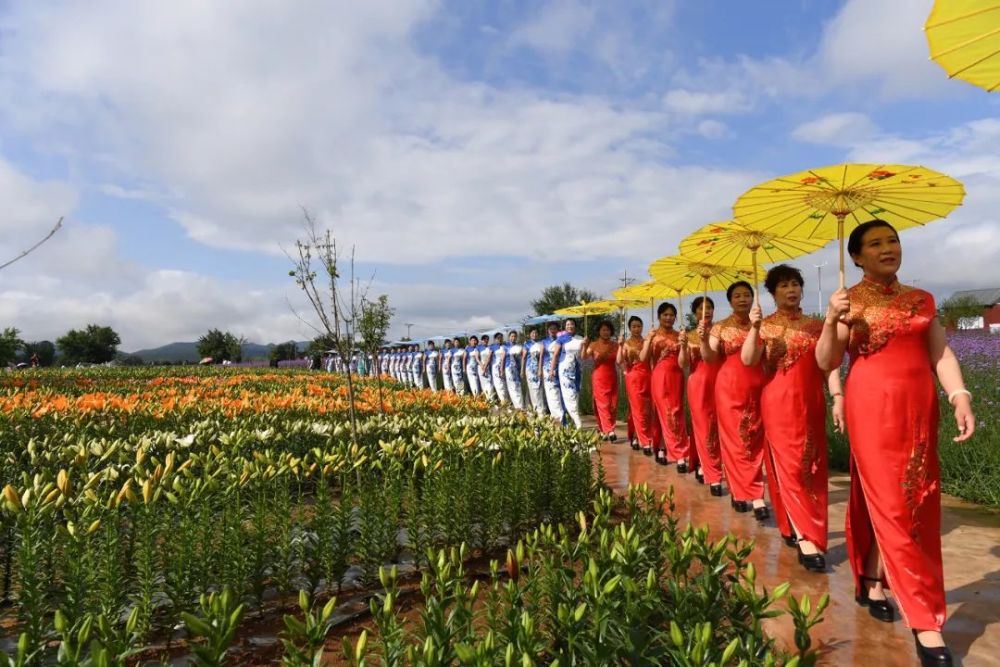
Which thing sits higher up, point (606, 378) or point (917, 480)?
point (606, 378)

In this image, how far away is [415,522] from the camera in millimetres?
3912

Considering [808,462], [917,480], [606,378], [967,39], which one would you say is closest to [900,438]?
[917,480]

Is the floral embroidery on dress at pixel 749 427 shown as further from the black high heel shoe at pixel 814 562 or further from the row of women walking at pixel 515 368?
the row of women walking at pixel 515 368

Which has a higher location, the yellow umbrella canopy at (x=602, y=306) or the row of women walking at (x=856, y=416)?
the yellow umbrella canopy at (x=602, y=306)

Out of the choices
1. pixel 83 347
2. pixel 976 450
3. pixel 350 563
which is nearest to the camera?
pixel 350 563

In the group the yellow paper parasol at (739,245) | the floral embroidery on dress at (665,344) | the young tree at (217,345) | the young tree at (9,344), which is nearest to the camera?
the yellow paper parasol at (739,245)

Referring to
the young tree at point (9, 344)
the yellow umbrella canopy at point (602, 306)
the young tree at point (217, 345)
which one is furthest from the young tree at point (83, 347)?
the yellow umbrella canopy at point (602, 306)

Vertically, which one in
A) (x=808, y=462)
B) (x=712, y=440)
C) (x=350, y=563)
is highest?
(x=808, y=462)

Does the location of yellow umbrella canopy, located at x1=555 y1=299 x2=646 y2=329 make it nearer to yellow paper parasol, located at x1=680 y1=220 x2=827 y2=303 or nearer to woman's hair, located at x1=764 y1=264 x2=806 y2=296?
yellow paper parasol, located at x1=680 y1=220 x2=827 y2=303

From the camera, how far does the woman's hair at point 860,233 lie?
3.47m

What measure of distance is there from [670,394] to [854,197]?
4.08 meters

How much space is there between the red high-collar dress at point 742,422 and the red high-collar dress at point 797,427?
613 millimetres

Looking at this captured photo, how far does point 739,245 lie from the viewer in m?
5.54

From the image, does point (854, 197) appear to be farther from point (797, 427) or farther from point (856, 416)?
point (797, 427)
